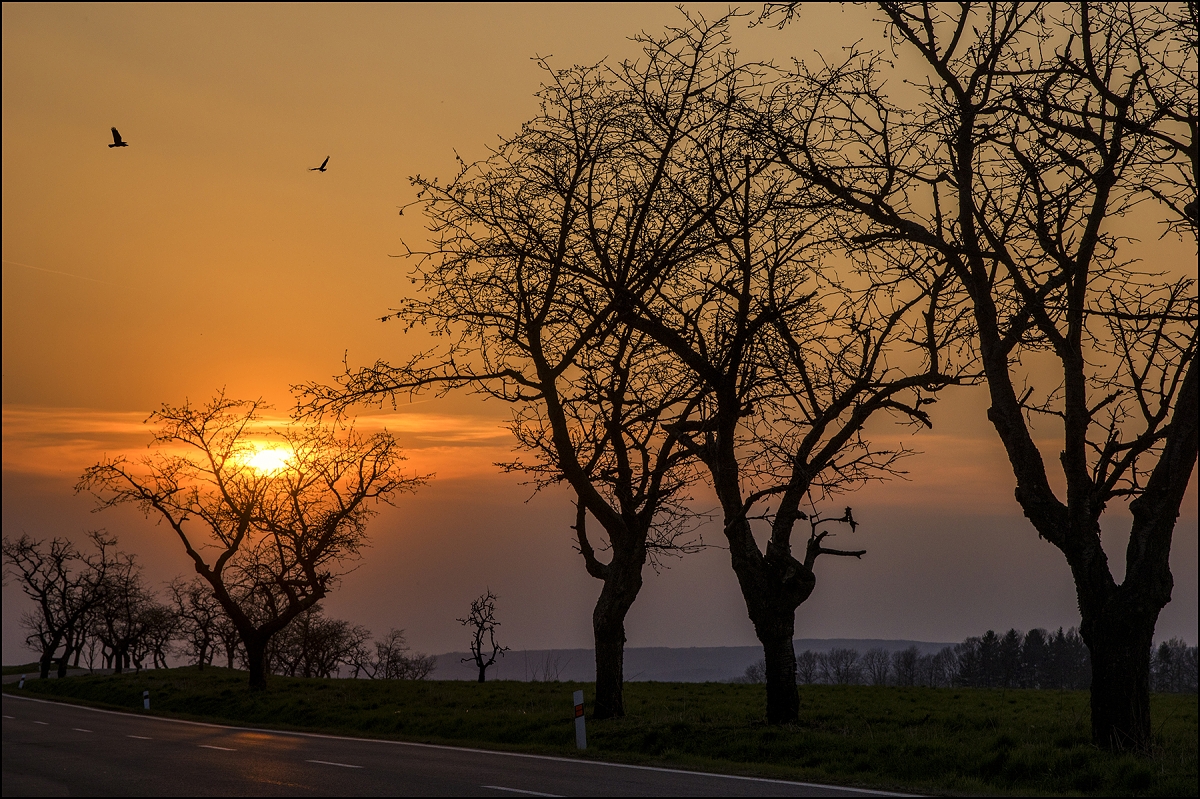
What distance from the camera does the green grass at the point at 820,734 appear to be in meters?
12.6

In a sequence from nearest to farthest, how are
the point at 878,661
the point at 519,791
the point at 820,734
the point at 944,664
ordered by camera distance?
1. the point at 519,791
2. the point at 820,734
3. the point at 878,661
4. the point at 944,664

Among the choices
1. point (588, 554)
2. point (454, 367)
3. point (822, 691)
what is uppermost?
point (454, 367)

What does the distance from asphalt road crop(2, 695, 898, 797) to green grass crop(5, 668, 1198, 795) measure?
4.16ft

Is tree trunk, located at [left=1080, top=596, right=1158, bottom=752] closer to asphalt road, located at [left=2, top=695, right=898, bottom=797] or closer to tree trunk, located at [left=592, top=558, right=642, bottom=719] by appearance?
asphalt road, located at [left=2, top=695, right=898, bottom=797]

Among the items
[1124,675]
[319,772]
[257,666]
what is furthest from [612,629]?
[257,666]

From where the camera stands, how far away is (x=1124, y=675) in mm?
13266

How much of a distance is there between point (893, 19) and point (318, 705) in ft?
71.9

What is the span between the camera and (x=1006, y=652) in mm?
103250

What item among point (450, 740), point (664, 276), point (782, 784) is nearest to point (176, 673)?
point (450, 740)

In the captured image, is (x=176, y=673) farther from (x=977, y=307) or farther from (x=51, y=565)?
(x=977, y=307)

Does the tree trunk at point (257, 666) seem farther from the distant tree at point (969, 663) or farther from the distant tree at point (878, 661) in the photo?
the distant tree at point (878, 661)

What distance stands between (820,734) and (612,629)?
6016mm

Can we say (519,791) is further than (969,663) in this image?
No

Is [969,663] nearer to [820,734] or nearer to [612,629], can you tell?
[612,629]
